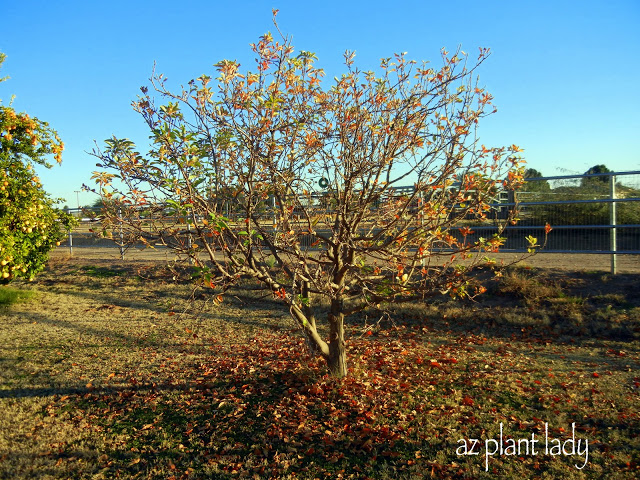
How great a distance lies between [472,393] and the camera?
14.2ft

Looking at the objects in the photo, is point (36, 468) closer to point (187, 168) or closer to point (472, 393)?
point (187, 168)

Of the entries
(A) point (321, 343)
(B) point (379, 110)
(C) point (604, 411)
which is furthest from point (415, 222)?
(C) point (604, 411)

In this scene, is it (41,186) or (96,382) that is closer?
(96,382)

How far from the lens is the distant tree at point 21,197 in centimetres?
779

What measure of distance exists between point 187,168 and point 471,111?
7.41ft

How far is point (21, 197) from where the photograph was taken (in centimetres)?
807

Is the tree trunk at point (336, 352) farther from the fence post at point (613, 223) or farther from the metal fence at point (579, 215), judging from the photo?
the fence post at point (613, 223)

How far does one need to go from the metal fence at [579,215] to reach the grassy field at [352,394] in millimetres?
740

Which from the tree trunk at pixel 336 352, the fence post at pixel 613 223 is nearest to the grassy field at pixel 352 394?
the tree trunk at pixel 336 352

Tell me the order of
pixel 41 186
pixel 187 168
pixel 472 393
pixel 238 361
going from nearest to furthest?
pixel 187 168
pixel 472 393
pixel 238 361
pixel 41 186

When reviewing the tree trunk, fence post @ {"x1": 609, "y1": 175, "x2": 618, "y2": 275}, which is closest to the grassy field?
the tree trunk

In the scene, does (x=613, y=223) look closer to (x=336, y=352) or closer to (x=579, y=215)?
(x=579, y=215)

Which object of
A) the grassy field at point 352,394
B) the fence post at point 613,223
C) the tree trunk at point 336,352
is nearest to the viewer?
the grassy field at point 352,394

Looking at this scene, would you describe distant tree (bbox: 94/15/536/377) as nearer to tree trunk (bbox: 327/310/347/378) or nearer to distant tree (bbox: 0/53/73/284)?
tree trunk (bbox: 327/310/347/378)
